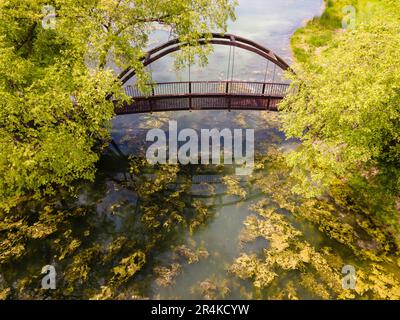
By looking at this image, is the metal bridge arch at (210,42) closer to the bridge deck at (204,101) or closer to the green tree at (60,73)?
the green tree at (60,73)

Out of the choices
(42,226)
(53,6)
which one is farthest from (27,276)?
(53,6)

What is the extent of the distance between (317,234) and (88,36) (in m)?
17.7

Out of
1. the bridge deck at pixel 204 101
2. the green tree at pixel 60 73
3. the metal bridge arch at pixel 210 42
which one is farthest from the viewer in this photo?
the bridge deck at pixel 204 101

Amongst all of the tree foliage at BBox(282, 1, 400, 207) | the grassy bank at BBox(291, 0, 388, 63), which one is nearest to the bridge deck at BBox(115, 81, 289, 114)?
the tree foliage at BBox(282, 1, 400, 207)

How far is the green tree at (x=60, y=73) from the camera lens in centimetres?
1617

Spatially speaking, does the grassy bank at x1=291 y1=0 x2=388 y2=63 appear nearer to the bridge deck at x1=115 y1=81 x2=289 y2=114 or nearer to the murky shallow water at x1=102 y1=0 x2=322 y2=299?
the murky shallow water at x1=102 y1=0 x2=322 y2=299

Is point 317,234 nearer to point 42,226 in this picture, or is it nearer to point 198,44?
point 198,44

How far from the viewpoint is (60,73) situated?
17438 millimetres

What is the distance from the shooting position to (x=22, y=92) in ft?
56.8

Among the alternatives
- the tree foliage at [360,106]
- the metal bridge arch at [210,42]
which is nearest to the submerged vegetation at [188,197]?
the tree foliage at [360,106]

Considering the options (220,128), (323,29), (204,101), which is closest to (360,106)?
(204,101)

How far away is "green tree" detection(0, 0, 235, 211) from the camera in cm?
1617
